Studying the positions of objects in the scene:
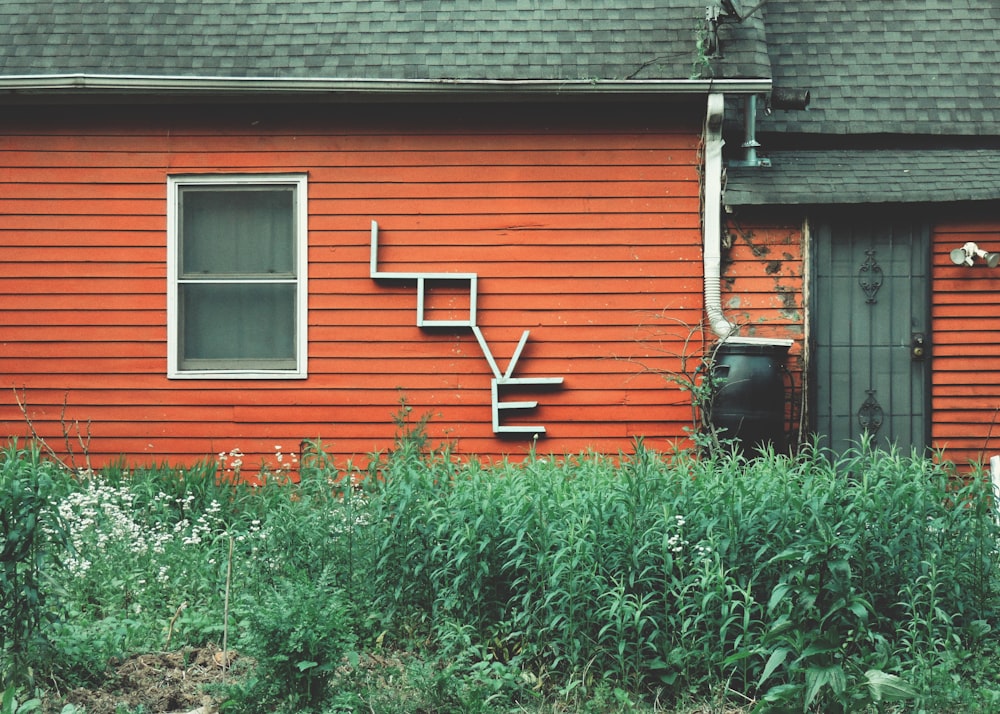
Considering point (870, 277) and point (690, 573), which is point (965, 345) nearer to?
point (870, 277)

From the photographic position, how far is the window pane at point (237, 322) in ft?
23.9

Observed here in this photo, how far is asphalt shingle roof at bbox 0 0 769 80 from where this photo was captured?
7113 millimetres

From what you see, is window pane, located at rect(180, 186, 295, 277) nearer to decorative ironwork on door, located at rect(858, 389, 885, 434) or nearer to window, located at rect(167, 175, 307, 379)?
window, located at rect(167, 175, 307, 379)

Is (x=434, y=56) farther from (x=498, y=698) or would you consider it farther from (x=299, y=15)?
(x=498, y=698)

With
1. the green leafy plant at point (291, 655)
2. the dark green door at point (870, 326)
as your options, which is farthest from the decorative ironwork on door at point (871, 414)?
the green leafy plant at point (291, 655)

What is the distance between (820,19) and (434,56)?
343 centimetres

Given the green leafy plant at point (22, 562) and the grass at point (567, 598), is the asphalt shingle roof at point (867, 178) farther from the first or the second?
the green leafy plant at point (22, 562)

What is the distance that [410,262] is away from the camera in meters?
7.16

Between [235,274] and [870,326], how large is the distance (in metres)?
4.70

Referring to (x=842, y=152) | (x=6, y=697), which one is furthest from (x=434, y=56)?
(x=6, y=697)

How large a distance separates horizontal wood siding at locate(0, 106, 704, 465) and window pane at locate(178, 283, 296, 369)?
0.20 m

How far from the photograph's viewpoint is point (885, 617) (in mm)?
4273

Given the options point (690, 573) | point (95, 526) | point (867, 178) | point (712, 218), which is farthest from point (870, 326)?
point (95, 526)

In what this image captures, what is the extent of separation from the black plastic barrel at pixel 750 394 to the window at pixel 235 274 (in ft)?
10.1
